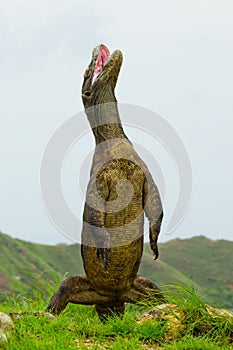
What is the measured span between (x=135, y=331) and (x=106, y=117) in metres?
2.08

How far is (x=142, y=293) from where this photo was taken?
20.3ft

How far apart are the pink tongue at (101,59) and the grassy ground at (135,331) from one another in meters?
2.30

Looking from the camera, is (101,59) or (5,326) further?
(101,59)

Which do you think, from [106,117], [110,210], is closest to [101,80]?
[106,117]

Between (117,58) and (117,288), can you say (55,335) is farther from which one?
(117,58)

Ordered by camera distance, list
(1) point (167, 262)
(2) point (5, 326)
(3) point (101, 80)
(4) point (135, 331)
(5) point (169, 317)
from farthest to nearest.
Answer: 1. (1) point (167, 262)
2. (3) point (101, 80)
3. (5) point (169, 317)
4. (4) point (135, 331)
5. (2) point (5, 326)

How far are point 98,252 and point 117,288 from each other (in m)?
0.58

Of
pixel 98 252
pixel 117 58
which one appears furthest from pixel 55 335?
pixel 117 58

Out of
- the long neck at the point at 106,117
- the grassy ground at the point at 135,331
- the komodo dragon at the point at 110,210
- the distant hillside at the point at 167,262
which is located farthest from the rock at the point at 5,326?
the distant hillside at the point at 167,262

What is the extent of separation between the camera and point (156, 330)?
17.4 feet

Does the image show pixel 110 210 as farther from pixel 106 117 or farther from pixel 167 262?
pixel 167 262

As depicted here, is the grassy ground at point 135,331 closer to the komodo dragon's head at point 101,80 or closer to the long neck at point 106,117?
the long neck at point 106,117

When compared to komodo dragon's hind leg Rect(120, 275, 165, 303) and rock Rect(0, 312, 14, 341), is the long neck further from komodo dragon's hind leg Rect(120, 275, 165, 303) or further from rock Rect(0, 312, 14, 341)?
rock Rect(0, 312, 14, 341)

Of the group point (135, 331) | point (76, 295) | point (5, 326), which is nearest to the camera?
point (5, 326)
